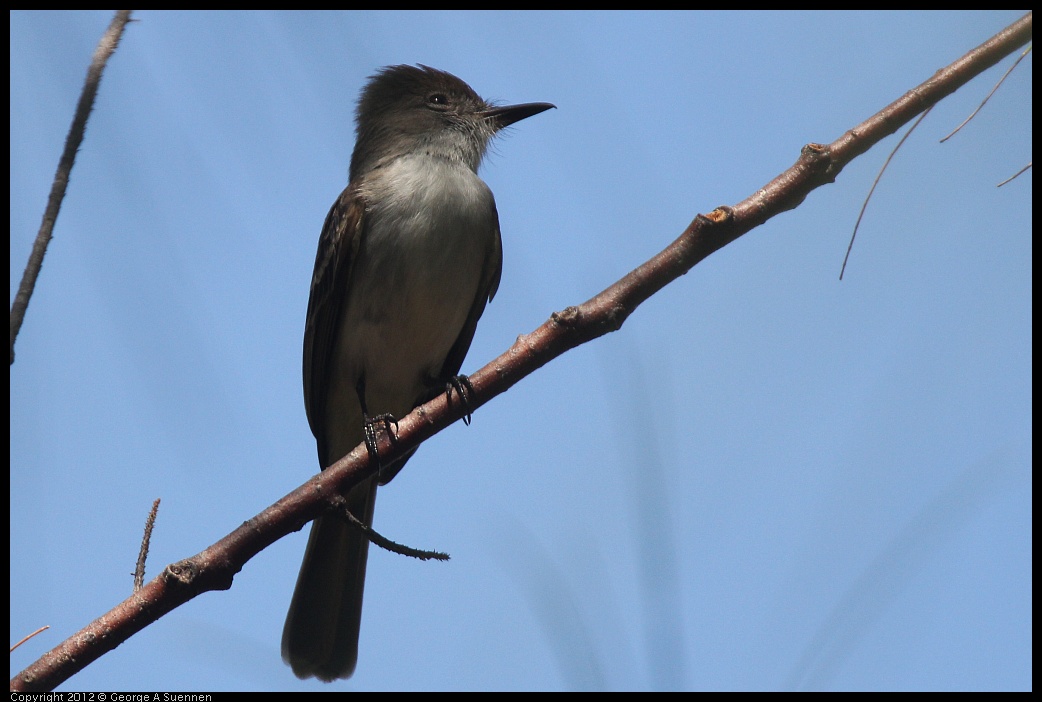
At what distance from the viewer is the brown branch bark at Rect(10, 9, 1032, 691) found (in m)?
2.75

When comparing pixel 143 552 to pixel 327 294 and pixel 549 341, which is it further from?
pixel 327 294

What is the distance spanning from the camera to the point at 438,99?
6.47 metres

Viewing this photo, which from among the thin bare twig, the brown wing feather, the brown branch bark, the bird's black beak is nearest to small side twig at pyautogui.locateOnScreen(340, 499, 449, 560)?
the brown branch bark

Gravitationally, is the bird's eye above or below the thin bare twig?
→ above

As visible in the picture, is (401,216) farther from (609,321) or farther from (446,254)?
(609,321)

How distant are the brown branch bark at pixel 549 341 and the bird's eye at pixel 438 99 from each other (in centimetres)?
359

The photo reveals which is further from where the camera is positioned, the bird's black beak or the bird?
the bird's black beak

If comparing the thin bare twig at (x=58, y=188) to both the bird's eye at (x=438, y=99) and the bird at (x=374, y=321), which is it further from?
the bird's eye at (x=438, y=99)

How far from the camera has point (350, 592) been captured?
4.98 metres

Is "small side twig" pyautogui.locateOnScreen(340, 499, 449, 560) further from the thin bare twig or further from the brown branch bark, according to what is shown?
the thin bare twig

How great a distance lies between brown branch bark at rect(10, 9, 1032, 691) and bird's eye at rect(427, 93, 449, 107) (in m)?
3.59

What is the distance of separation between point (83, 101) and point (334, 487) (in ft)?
5.00
